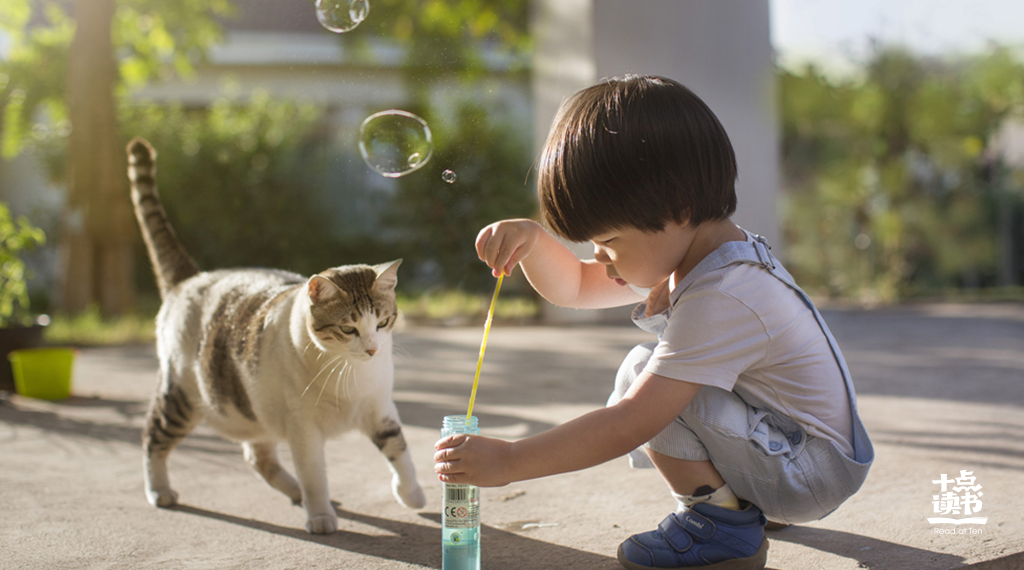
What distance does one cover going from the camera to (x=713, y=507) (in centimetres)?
144

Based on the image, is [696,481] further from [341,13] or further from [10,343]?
[10,343]

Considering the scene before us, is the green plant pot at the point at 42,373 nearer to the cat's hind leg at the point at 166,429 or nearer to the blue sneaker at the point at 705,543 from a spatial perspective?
the cat's hind leg at the point at 166,429

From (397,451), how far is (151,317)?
647 centimetres

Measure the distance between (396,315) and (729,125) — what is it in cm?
560

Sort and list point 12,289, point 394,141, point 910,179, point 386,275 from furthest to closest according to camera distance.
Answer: point 910,179 < point 12,289 < point 394,141 < point 386,275

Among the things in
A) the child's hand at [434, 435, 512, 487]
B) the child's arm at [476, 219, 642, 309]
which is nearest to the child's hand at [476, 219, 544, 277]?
the child's arm at [476, 219, 642, 309]

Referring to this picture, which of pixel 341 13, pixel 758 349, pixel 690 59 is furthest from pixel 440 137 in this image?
pixel 758 349

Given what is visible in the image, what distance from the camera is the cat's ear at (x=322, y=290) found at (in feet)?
5.55

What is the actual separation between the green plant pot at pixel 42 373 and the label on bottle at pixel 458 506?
3.13m

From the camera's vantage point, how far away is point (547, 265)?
173 centimetres

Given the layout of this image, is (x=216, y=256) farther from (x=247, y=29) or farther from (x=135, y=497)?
(x=135, y=497)

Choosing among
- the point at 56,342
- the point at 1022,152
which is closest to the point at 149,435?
the point at 56,342

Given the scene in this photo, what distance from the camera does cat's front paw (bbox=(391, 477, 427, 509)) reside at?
188cm

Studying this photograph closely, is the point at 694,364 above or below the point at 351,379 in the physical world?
above
